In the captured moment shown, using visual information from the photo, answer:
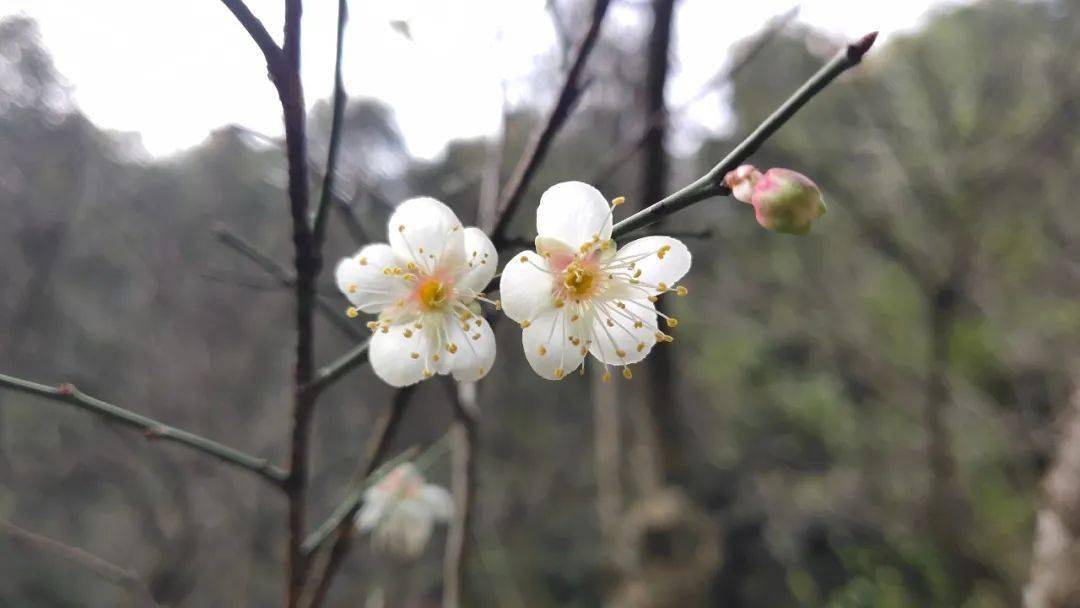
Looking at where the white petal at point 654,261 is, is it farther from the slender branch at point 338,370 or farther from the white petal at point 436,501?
the white petal at point 436,501

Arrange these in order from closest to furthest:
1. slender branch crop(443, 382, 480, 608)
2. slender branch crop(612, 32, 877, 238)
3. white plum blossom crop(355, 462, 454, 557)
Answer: slender branch crop(612, 32, 877, 238)
slender branch crop(443, 382, 480, 608)
white plum blossom crop(355, 462, 454, 557)

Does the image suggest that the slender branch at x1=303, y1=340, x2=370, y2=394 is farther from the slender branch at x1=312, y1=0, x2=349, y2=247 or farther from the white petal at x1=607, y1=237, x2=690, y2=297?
the white petal at x1=607, y1=237, x2=690, y2=297

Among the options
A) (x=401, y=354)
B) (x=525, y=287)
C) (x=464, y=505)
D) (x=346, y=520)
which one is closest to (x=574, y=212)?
(x=525, y=287)

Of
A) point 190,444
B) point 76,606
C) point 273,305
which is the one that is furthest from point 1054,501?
point 76,606

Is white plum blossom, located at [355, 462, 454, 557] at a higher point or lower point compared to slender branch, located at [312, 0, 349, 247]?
lower

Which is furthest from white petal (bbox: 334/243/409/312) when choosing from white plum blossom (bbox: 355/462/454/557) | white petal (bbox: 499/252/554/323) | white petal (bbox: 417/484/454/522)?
white petal (bbox: 417/484/454/522)
